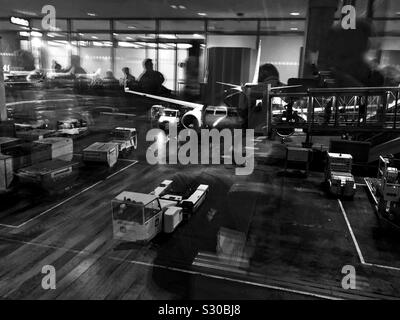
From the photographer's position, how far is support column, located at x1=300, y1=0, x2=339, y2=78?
115 ft

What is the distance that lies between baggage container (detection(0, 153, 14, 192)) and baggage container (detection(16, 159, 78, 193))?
2.03 feet

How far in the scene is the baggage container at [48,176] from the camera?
19.3m

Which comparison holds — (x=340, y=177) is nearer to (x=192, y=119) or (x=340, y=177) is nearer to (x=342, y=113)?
(x=342, y=113)

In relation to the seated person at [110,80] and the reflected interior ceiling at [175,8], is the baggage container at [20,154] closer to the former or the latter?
the reflected interior ceiling at [175,8]

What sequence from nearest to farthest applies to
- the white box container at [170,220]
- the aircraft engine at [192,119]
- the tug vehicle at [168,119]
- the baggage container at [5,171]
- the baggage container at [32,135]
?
the white box container at [170,220] → the baggage container at [5,171] → the baggage container at [32,135] → the aircraft engine at [192,119] → the tug vehicle at [168,119]

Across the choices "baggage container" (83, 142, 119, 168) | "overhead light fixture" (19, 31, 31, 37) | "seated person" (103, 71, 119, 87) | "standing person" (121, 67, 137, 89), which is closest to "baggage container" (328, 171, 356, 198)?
"baggage container" (83, 142, 119, 168)

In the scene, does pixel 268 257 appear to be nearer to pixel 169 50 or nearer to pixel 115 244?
pixel 115 244

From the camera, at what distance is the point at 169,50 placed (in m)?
41.4

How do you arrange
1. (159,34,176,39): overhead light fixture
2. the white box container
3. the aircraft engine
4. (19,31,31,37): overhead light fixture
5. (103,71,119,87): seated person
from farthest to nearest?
1. (159,34,176,39): overhead light fixture
2. (103,71,119,87): seated person
3. the aircraft engine
4. (19,31,31,37): overhead light fixture
5. the white box container

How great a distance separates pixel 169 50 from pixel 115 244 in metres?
33.1

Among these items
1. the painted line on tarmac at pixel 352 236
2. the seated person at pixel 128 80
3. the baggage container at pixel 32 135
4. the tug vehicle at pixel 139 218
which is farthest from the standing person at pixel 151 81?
the tug vehicle at pixel 139 218

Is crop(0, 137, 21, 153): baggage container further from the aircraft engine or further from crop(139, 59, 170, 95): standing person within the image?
crop(139, 59, 170, 95): standing person

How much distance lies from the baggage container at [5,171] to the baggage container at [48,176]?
2.03 feet

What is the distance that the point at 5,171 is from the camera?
18922 millimetres
